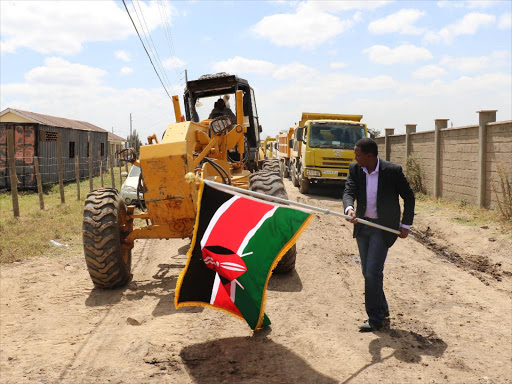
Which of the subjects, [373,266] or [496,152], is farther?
[496,152]

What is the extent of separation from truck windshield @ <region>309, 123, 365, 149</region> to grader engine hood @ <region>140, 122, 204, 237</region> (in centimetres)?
1104

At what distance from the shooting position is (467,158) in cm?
1307

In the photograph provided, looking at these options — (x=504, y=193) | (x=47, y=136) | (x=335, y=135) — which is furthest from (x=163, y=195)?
(x=47, y=136)

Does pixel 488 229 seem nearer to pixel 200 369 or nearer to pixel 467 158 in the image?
pixel 467 158

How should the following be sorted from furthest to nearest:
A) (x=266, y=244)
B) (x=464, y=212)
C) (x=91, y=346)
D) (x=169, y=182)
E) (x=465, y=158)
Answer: (x=465, y=158), (x=464, y=212), (x=169, y=182), (x=91, y=346), (x=266, y=244)

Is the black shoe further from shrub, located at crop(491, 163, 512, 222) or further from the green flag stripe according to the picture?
shrub, located at crop(491, 163, 512, 222)

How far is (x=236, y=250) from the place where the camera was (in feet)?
14.1

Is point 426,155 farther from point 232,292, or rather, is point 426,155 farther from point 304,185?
point 232,292

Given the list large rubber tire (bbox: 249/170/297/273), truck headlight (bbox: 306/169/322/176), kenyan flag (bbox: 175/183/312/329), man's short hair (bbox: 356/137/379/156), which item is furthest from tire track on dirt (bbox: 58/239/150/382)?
truck headlight (bbox: 306/169/322/176)

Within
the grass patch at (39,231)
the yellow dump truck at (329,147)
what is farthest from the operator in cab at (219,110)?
the yellow dump truck at (329,147)

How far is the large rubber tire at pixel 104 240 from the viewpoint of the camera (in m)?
6.06

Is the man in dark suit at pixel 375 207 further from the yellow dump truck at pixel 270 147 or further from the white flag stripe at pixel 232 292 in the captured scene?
the yellow dump truck at pixel 270 147

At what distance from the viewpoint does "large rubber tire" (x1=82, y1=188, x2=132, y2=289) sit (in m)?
6.06

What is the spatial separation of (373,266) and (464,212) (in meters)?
8.29
